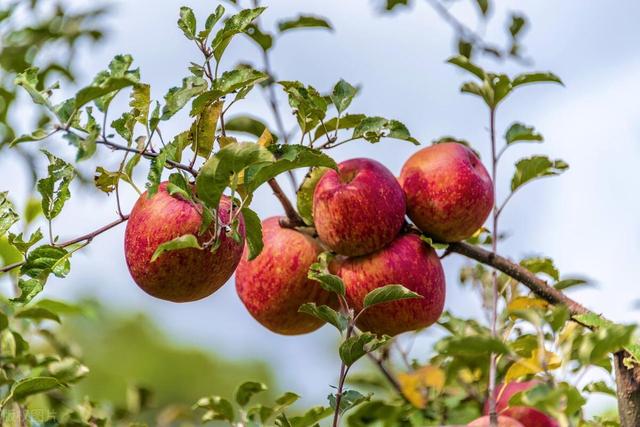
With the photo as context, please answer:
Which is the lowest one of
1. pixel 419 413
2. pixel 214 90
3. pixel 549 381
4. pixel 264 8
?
pixel 549 381

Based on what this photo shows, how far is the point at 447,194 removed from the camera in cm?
131

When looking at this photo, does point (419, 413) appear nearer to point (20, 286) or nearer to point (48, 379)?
point (48, 379)

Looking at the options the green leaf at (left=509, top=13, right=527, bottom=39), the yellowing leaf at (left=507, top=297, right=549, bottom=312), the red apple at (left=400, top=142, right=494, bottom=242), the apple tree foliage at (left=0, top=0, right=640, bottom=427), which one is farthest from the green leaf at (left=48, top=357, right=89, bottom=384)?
the green leaf at (left=509, top=13, right=527, bottom=39)

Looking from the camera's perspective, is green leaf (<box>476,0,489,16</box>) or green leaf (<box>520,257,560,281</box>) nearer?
green leaf (<box>520,257,560,281</box>)

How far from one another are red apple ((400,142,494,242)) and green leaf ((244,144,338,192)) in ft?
1.01

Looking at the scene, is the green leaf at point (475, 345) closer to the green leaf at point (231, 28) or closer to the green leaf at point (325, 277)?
the green leaf at point (325, 277)

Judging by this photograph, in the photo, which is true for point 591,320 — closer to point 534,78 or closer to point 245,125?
point 534,78

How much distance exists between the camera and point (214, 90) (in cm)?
103

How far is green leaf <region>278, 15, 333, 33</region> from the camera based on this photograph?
5.62 ft

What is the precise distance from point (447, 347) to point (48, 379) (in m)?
0.64

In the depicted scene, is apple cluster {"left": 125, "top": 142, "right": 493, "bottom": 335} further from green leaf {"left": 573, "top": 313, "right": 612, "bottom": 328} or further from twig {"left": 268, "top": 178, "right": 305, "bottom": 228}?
green leaf {"left": 573, "top": 313, "right": 612, "bottom": 328}

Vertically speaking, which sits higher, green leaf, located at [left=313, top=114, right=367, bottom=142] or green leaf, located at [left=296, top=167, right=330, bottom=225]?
green leaf, located at [left=313, top=114, right=367, bottom=142]

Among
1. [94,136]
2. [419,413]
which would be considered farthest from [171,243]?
[419,413]

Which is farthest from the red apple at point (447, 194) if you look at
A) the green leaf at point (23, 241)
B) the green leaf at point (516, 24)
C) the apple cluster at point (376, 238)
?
the green leaf at point (516, 24)
